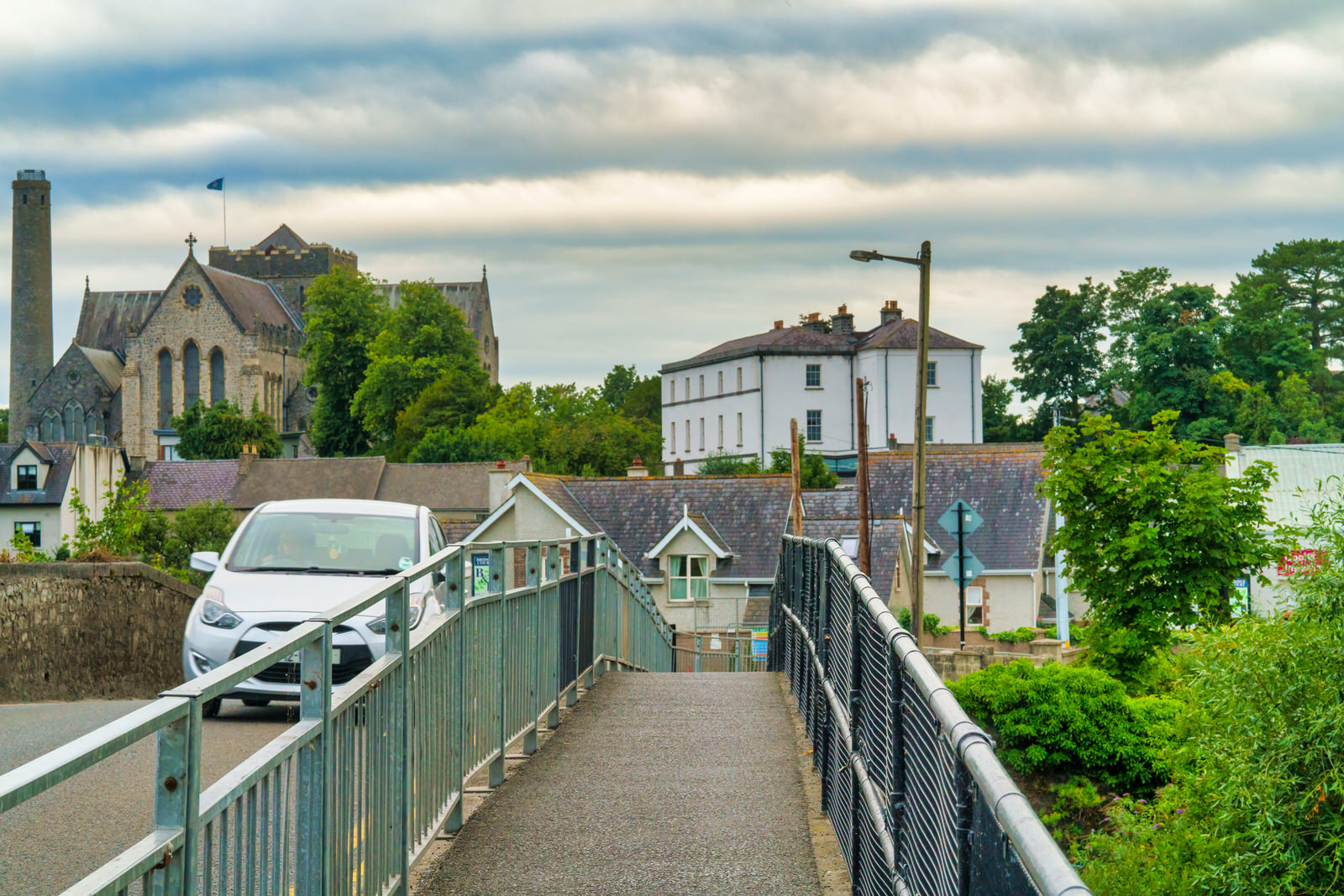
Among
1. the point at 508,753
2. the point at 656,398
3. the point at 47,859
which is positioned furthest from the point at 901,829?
the point at 656,398

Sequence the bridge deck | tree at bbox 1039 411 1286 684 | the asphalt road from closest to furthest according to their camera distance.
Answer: the asphalt road → the bridge deck → tree at bbox 1039 411 1286 684

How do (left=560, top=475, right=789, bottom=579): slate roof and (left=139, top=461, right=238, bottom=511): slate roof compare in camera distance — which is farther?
(left=139, top=461, right=238, bottom=511): slate roof

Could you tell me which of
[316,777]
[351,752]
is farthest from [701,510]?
[316,777]

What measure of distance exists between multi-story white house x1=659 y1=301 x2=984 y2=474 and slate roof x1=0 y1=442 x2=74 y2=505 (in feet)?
145

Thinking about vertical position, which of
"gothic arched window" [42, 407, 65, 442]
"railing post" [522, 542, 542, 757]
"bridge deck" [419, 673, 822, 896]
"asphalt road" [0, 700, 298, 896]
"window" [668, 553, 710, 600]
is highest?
"gothic arched window" [42, 407, 65, 442]

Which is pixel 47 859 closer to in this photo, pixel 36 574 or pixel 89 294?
pixel 36 574

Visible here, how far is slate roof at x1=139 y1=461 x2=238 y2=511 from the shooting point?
8131cm

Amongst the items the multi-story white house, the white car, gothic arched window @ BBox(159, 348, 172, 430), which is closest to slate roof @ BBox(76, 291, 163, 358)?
gothic arched window @ BBox(159, 348, 172, 430)

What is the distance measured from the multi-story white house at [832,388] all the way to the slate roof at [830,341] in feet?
0.20

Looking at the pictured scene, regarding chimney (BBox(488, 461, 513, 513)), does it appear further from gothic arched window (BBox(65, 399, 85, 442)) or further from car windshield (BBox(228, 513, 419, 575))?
gothic arched window (BBox(65, 399, 85, 442))

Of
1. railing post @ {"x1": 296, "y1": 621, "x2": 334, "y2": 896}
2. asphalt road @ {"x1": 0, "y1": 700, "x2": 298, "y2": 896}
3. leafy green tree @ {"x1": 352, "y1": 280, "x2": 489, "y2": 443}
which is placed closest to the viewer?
railing post @ {"x1": 296, "y1": 621, "x2": 334, "y2": 896}

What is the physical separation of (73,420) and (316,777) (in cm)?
13651

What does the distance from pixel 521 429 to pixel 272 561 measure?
271 feet

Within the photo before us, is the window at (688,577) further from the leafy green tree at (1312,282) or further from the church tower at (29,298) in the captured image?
the church tower at (29,298)
